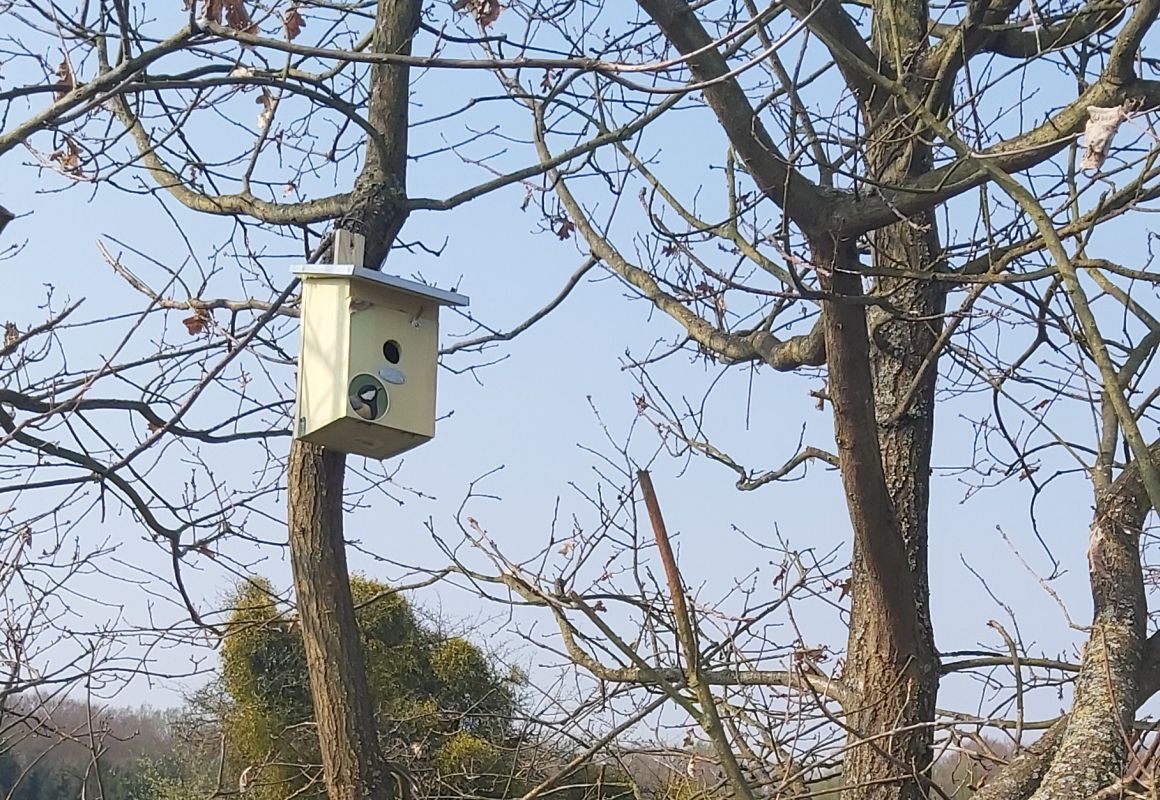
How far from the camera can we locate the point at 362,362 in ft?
9.41

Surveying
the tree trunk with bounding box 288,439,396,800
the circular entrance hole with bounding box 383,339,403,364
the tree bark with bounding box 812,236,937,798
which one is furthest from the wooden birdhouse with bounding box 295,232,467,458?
the tree bark with bounding box 812,236,937,798

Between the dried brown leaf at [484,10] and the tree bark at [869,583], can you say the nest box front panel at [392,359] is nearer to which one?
the dried brown leaf at [484,10]

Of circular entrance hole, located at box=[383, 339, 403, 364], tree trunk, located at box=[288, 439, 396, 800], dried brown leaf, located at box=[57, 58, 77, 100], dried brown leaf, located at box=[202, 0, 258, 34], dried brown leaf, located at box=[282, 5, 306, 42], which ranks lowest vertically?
tree trunk, located at box=[288, 439, 396, 800]

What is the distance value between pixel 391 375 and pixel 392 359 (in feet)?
0.23

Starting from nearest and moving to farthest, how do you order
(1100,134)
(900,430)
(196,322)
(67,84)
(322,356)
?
(1100,134) < (67,84) < (322,356) < (196,322) < (900,430)

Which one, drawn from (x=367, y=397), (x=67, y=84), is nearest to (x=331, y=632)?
(x=367, y=397)

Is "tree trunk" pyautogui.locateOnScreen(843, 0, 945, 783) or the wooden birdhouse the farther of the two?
"tree trunk" pyautogui.locateOnScreen(843, 0, 945, 783)

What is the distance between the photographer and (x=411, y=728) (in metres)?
6.36

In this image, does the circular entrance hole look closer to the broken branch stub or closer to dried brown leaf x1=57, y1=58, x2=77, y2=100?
dried brown leaf x1=57, y1=58, x2=77, y2=100

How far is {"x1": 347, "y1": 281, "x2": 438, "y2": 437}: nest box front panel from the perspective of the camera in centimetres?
286

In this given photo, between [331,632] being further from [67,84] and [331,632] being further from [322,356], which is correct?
[67,84]

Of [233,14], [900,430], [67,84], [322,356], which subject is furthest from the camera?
[900,430]

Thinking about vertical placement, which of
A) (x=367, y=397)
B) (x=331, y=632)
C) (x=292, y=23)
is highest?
(x=292, y=23)

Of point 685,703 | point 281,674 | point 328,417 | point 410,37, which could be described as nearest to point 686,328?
point 410,37
